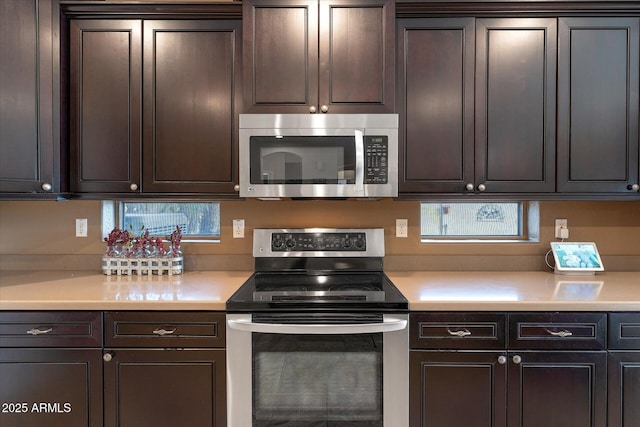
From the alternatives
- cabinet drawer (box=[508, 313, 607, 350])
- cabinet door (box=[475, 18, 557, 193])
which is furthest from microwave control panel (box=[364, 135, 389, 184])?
cabinet drawer (box=[508, 313, 607, 350])

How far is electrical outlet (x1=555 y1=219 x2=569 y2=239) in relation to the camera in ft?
7.32

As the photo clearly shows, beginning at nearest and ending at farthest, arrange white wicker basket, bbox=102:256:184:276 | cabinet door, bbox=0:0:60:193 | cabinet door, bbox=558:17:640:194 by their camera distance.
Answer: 1. cabinet door, bbox=0:0:60:193
2. cabinet door, bbox=558:17:640:194
3. white wicker basket, bbox=102:256:184:276

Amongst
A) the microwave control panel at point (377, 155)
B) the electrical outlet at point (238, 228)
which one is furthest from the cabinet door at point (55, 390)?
the microwave control panel at point (377, 155)

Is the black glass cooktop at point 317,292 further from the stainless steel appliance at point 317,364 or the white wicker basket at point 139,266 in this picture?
the white wicker basket at point 139,266

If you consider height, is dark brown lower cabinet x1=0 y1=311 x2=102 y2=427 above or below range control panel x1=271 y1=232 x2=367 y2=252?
below

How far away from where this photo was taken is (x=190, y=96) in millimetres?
1924

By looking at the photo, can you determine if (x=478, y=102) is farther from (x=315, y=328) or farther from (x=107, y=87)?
(x=107, y=87)

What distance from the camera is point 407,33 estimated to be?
1911 mm

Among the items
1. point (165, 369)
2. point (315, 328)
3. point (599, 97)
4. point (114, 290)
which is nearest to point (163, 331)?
point (165, 369)

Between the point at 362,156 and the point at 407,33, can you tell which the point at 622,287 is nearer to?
the point at 362,156

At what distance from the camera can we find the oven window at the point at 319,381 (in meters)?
1.58


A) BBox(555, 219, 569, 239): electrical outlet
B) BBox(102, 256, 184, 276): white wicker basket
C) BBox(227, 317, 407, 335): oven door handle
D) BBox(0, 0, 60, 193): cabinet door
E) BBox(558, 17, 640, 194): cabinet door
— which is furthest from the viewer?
BBox(555, 219, 569, 239): electrical outlet

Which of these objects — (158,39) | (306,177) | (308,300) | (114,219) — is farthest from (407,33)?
(114,219)

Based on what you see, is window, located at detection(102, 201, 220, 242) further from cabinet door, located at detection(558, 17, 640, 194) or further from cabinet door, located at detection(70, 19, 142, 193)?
cabinet door, located at detection(558, 17, 640, 194)
